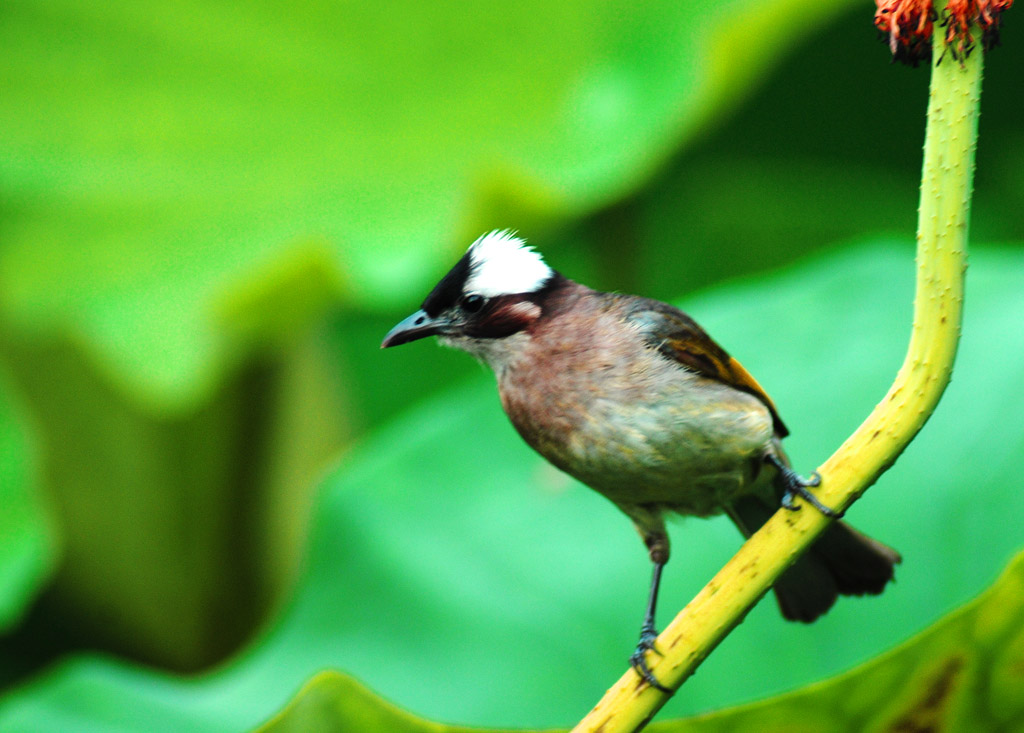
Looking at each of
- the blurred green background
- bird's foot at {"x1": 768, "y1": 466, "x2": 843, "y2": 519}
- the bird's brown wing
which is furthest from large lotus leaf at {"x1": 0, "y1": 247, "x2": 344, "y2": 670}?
bird's foot at {"x1": 768, "y1": 466, "x2": 843, "y2": 519}

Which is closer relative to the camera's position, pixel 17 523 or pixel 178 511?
pixel 17 523

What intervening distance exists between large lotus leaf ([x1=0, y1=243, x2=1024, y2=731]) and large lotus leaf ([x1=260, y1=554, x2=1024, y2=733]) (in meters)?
0.61

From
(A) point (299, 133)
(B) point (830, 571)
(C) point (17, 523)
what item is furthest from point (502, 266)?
(A) point (299, 133)

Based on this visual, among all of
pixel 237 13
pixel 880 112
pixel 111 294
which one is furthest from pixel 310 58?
pixel 880 112

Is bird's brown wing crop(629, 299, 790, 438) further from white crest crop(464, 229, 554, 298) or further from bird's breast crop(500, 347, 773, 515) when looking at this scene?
white crest crop(464, 229, 554, 298)

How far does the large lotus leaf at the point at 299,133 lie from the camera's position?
235cm

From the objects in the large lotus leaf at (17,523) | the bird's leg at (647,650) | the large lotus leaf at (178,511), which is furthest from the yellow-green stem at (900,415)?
the large lotus leaf at (178,511)

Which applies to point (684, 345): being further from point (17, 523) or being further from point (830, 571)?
point (17, 523)

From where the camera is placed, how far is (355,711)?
1.09 metres

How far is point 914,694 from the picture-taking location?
1023 millimetres

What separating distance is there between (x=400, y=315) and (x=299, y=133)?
0.55 meters

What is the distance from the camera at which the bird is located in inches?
41.9

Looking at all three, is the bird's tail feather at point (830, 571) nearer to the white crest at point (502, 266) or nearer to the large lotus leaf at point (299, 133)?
the white crest at point (502, 266)

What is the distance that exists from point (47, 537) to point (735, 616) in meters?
1.67
